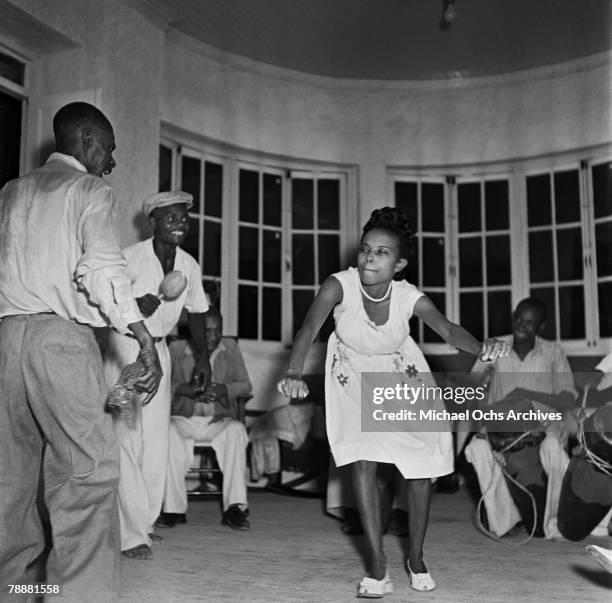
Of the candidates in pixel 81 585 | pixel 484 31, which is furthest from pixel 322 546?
pixel 484 31

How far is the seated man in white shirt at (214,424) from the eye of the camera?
4.58 m

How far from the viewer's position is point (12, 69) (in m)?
4.98

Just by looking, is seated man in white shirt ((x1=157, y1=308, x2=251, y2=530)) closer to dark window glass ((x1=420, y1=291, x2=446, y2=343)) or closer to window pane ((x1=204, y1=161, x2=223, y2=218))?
window pane ((x1=204, y1=161, x2=223, y2=218))

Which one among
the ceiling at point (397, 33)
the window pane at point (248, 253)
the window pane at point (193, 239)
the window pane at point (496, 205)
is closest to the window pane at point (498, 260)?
the window pane at point (496, 205)

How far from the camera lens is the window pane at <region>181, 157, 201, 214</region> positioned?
656 centimetres

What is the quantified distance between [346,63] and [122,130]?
7.48ft

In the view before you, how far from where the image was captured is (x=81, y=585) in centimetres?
236

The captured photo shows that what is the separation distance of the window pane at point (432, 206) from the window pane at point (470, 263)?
278 millimetres

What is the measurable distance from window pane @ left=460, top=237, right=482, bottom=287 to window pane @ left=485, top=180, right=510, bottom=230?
19cm

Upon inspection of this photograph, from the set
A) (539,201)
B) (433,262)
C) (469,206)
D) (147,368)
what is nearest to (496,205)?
(469,206)

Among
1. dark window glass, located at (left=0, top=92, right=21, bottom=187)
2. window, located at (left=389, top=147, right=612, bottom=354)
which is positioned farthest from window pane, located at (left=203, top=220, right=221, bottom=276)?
dark window glass, located at (left=0, top=92, right=21, bottom=187)

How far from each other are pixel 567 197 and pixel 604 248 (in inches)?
20.9

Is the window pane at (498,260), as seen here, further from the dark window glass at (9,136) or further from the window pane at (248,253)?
the dark window glass at (9,136)

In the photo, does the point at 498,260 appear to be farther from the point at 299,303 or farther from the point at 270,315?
the point at 270,315
